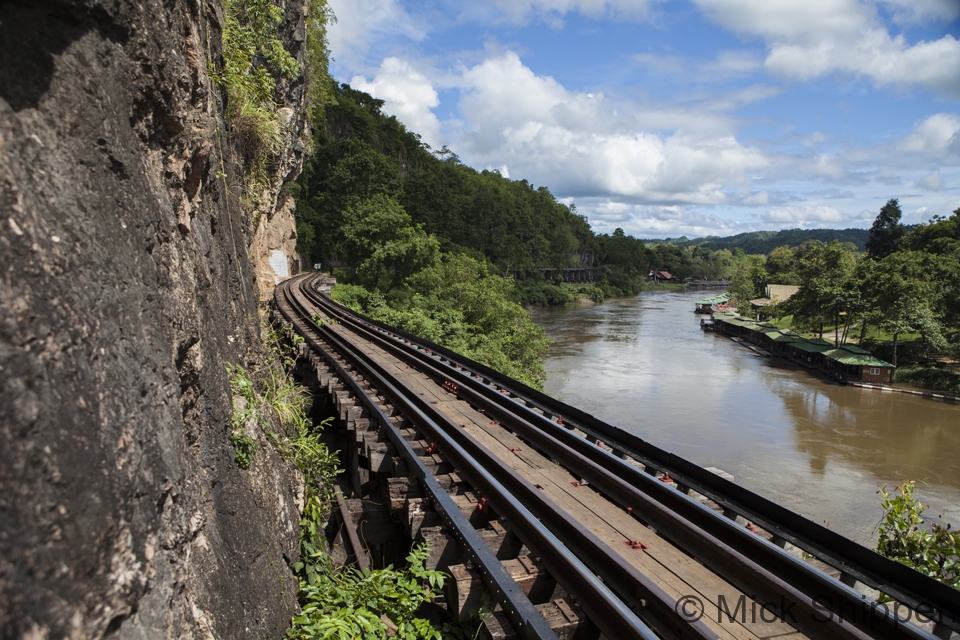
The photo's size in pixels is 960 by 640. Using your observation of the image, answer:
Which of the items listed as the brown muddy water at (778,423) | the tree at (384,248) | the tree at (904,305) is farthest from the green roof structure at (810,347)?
the tree at (384,248)

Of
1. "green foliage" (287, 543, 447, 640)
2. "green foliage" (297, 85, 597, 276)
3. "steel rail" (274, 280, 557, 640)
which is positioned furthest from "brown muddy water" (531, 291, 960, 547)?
"green foliage" (297, 85, 597, 276)

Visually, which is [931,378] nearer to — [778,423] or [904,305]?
[904,305]

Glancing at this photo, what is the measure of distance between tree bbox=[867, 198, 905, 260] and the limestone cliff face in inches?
2931

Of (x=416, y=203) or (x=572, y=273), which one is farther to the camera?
(x=572, y=273)

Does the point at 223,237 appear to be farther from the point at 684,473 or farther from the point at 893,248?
the point at 893,248

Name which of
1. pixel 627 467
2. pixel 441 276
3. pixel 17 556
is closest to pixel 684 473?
pixel 627 467

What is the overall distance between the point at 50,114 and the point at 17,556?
1573 millimetres

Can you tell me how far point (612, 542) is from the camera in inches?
182

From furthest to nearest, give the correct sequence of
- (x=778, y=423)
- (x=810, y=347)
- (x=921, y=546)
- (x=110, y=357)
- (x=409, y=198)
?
(x=409, y=198), (x=810, y=347), (x=778, y=423), (x=921, y=546), (x=110, y=357)

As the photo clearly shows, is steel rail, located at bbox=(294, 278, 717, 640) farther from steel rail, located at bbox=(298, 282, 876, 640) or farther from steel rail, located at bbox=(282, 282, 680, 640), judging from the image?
steel rail, located at bbox=(298, 282, 876, 640)

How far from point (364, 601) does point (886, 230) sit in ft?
249

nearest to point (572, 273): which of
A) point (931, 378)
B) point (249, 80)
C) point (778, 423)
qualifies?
point (931, 378)

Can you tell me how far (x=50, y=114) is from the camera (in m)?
2.18

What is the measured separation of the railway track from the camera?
357cm
